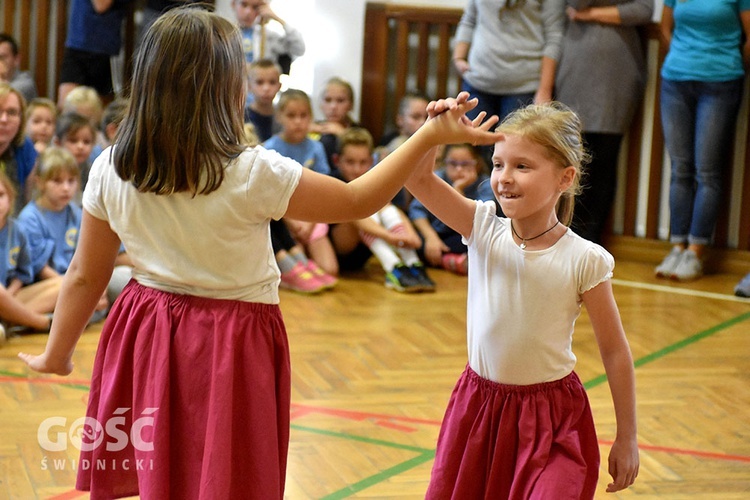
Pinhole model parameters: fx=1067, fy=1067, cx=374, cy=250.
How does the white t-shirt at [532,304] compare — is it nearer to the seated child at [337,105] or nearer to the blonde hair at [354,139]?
the blonde hair at [354,139]

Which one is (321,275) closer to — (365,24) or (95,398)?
(365,24)

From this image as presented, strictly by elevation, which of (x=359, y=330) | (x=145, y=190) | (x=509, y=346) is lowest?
(x=359, y=330)

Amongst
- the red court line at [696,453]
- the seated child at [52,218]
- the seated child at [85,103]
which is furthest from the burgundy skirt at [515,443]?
the seated child at [85,103]

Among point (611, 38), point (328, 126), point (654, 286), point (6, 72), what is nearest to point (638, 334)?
point (654, 286)

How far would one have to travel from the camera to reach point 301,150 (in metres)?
5.37

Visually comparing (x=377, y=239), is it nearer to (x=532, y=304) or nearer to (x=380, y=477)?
(x=380, y=477)

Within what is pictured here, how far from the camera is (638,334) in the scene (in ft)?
14.3

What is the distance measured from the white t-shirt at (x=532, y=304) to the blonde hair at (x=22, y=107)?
3155 millimetres

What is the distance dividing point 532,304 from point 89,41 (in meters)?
4.87

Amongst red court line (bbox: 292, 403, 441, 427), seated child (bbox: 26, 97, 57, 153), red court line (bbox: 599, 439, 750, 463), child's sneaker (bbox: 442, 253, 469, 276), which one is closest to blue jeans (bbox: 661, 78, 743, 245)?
child's sneaker (bbox: 442, 253, 469, 276)

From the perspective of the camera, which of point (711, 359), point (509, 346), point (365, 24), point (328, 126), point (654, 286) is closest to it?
point (509, 346)

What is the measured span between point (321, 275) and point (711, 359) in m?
1.83

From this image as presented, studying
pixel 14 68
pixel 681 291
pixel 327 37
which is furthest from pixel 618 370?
pixel 14 68

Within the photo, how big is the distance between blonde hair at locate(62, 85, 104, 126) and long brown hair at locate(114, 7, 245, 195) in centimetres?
393
